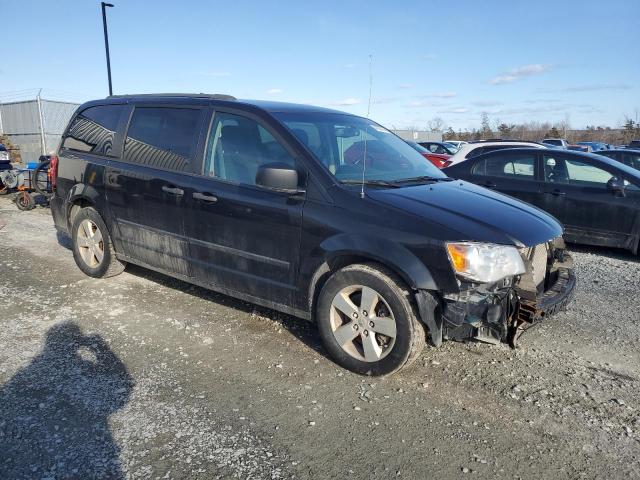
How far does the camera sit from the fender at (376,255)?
10.3 ft

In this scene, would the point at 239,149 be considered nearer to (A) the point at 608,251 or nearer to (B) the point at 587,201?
(B) the point at 587,201

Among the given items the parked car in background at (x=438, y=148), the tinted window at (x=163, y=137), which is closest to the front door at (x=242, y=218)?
the tinted window at (x=163, y=137)

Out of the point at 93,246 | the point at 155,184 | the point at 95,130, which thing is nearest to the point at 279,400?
the point at 155,184

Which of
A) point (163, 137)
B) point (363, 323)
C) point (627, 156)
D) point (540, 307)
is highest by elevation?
point (163, 137)

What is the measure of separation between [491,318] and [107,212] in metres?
3.94

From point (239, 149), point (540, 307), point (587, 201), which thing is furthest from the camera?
point (587, 201)

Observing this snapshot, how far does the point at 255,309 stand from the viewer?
4.64 m

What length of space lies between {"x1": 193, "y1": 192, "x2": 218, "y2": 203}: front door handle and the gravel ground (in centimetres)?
109

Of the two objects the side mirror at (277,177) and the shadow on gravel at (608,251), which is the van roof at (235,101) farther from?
the shadow on gravel at (608,251)

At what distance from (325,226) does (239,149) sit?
113cm

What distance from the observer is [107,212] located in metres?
5.09

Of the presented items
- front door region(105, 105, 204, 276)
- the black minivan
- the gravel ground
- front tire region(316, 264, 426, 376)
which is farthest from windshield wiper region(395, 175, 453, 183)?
front door region(105, 105, 204, 276)

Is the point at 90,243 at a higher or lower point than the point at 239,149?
lower

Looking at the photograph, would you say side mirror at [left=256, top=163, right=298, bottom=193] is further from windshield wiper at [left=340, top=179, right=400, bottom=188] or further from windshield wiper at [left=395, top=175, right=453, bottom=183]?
windshield wiper at [left=395, top=175, right=453, bottom=183]
